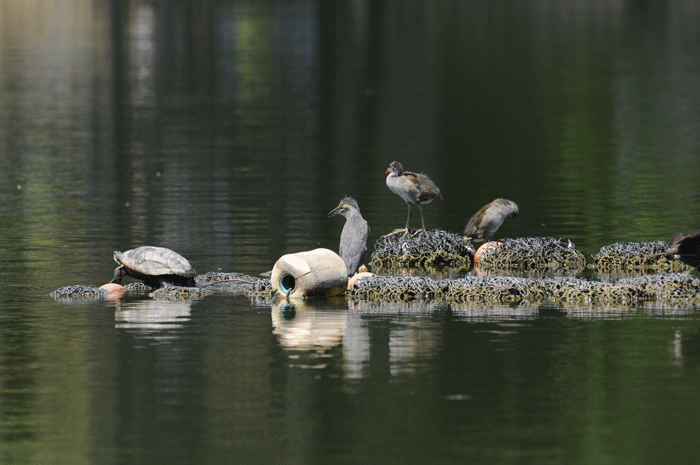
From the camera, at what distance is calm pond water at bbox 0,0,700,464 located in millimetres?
13680

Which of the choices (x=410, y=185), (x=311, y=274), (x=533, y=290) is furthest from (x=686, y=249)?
(x=410, y=185)

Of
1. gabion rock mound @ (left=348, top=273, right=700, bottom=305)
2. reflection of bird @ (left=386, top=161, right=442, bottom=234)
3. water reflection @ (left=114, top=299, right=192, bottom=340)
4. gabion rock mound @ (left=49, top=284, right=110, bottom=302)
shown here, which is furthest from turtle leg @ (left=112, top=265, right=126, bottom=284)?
reflection of bird @ (left=386, top=161, right=442, bottom=234)

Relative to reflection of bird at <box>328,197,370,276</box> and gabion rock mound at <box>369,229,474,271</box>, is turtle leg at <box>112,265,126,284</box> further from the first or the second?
gabion rock mound at <box>369,229,474,271</box>

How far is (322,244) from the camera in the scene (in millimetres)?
27078

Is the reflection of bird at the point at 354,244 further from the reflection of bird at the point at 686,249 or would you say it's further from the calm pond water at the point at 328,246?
the reflection of bird at the point at 686,249

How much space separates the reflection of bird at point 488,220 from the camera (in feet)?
83.8

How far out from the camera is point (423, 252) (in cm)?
2519

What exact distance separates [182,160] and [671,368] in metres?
30.0

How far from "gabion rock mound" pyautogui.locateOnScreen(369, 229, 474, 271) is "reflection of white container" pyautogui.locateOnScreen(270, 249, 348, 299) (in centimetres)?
357

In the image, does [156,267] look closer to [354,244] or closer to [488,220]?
[354,244]

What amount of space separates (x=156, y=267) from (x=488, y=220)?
22.5 feet

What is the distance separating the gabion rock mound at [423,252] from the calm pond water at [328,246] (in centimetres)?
215

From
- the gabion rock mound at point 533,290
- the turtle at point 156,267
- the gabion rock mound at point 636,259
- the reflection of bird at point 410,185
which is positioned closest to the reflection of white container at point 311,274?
the gabion rock mound at point 533,290

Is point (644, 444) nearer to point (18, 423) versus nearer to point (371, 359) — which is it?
point (371, 359)
